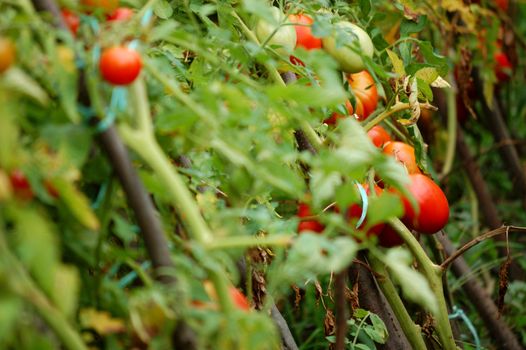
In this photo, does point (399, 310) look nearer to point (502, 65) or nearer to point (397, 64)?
point (397, 64)

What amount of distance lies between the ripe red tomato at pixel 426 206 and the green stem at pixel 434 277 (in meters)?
0.03

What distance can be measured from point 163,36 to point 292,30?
56 centimetres

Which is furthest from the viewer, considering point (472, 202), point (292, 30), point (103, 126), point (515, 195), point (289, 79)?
point (515, 195)

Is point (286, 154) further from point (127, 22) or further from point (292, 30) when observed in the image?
point (292, 30)

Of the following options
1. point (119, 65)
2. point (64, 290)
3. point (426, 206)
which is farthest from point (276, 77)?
point (64, 290)

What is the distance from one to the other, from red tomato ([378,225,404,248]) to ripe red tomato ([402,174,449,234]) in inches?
1.3

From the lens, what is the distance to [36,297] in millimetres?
606

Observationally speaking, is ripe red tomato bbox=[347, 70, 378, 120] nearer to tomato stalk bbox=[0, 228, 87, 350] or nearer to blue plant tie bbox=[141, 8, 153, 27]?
blue plant tie bbox=[141, 8, 153, 27]

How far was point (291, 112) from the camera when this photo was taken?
77 cm

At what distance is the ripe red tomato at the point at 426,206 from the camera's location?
4.31ft

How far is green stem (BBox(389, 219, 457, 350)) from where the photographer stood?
129 centimetres

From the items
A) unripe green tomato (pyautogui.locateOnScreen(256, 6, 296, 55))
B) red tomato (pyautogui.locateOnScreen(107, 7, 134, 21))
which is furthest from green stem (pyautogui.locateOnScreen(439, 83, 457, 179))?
red tomato (pyautogui.locateOnScreen(107, 7, 134, 21))

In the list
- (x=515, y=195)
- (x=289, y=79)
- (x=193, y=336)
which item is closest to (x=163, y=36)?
(x=193, y=336)

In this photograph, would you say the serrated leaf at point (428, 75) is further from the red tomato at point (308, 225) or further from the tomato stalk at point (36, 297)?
the tomato stalk at point (36, 297)
